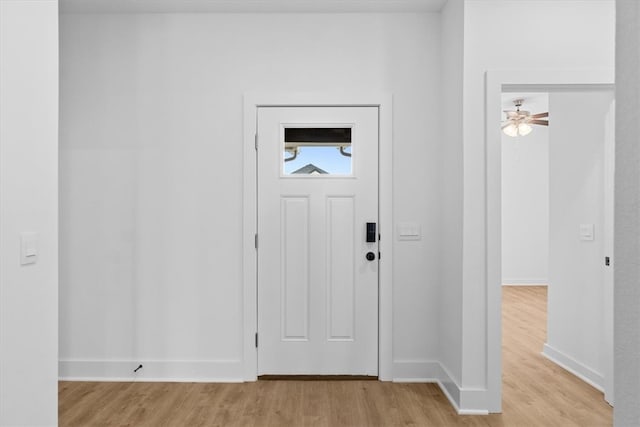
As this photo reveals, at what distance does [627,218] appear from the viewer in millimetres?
632

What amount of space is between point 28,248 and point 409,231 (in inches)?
92.1

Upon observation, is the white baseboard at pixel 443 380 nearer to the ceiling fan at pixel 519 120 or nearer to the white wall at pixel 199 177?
the white wall at pixel 199 177

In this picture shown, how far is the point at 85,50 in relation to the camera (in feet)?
10.1

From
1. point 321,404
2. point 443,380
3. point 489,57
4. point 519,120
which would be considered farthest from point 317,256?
point 519,120

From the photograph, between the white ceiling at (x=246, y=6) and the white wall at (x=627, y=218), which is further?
the white ceiling at (x=246, y=6)

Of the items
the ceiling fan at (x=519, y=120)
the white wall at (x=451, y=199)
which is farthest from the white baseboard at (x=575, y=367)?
the ceiling fan at (x=519, y=120)

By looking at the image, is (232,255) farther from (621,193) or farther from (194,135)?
(621,193)

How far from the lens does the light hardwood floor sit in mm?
2447

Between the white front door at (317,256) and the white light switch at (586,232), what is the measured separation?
5.27 feet

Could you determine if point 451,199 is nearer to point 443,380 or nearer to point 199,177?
point 443,380

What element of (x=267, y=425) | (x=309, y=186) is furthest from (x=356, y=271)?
(x=267, y=425)

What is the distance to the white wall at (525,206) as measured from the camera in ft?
22.9

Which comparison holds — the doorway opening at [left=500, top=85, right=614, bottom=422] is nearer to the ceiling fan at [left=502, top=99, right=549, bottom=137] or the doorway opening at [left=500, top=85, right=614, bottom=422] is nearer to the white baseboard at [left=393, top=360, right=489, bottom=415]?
the white baseboard at [left=393, top=360, right=489, bottom=415]

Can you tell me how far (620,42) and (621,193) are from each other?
0.24 metres
